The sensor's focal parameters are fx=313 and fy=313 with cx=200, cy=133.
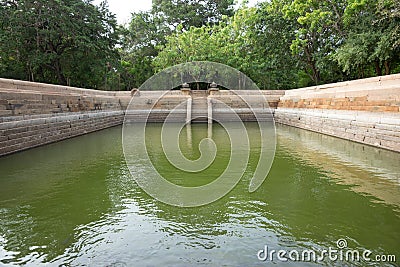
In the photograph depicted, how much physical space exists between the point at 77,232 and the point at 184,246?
3.81 ft

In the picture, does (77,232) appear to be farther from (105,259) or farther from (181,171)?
(181,171)

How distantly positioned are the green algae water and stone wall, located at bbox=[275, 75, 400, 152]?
54.0 inches

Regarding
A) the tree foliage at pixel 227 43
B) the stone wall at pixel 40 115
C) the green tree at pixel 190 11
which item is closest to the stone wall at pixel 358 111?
the tree foliage at pixel 227 43

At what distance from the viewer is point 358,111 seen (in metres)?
8.67

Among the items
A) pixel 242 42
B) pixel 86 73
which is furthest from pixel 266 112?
pixel 86 73

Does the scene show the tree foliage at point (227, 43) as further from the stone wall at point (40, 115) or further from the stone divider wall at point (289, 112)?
the stone wall at point (40, 115)

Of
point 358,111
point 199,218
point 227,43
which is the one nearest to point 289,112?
point 358,111

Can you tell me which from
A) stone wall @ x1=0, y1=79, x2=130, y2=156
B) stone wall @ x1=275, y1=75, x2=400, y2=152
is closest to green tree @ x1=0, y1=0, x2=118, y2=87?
stone wall @ x1=0, y1=79, x2=130, y2=156

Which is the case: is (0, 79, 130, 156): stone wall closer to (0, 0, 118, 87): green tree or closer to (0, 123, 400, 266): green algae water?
(0, 123, 400, 266): green algae water

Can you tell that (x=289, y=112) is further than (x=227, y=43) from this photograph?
No

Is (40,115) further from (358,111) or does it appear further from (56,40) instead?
(56,40)

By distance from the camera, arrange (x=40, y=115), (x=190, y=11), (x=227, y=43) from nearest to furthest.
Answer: (x=40, y=115)
(x=227, y=43)
(x=190, y=11)

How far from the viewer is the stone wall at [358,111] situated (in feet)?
23.6

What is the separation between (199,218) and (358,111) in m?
6.86
